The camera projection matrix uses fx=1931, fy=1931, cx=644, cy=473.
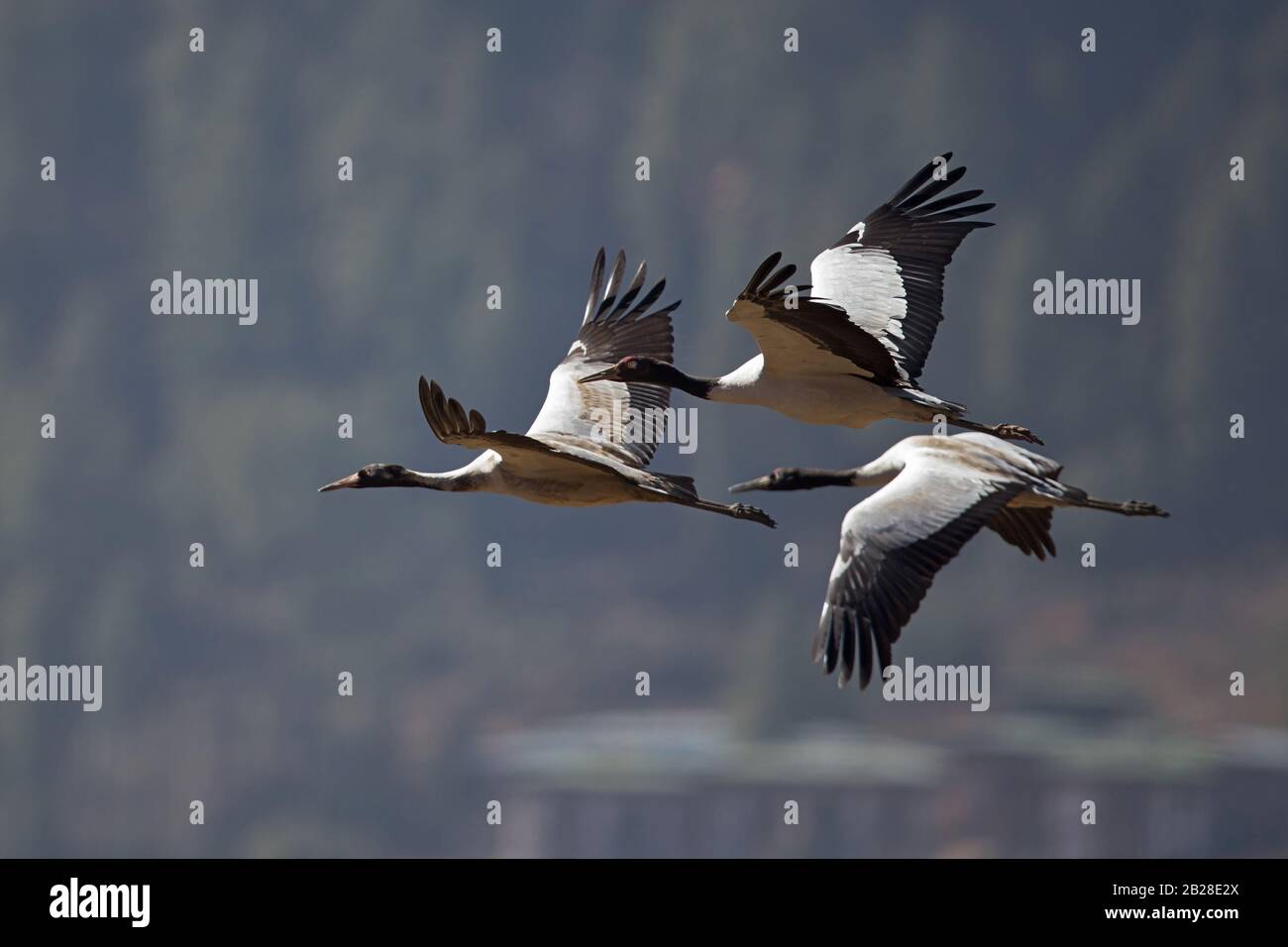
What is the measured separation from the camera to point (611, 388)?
17.0m

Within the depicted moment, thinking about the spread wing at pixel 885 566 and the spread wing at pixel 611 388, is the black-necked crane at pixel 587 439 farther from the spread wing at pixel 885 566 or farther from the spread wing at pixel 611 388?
the spread wing at pixel 885 566

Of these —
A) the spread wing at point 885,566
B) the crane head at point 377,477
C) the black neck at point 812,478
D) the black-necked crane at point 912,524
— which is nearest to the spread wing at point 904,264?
the black neck at point 812,478

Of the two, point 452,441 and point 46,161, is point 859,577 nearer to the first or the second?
point 452,441

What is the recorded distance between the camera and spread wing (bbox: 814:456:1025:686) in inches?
494

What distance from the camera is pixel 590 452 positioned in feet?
50.1

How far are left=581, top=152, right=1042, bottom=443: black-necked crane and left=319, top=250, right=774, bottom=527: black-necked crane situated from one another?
372 mm

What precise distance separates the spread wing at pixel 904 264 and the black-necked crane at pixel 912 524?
1694 millimetres

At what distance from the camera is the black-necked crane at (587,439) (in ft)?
45.4

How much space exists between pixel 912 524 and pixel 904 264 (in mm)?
4070

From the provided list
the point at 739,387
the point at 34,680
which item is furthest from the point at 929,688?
the point at 739,387

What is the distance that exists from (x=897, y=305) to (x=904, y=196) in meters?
1.38

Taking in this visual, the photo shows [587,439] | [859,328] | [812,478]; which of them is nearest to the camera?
[859,328]

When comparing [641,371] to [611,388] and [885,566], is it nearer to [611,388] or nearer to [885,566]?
[611,388]

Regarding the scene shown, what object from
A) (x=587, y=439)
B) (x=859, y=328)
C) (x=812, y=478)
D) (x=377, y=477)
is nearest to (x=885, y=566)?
(x=859, y=328)
